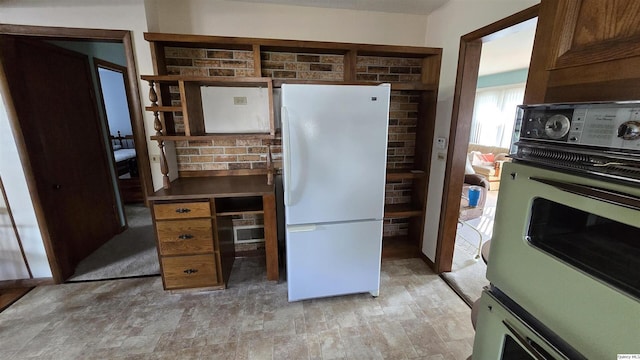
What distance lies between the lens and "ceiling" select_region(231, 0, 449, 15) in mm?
2162

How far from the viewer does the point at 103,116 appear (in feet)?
10.2

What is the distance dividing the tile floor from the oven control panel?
1.52 meters

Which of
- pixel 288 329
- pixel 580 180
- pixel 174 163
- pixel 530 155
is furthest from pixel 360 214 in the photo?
pixel 174 163

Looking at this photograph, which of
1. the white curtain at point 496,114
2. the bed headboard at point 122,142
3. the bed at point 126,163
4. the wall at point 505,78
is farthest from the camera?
the white curtain at point 496,114

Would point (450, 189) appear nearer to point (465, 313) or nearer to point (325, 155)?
point (465, 313)

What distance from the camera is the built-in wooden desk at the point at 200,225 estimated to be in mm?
1960

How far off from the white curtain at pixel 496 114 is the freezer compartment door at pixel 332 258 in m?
5.32

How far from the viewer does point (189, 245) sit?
6.70ft

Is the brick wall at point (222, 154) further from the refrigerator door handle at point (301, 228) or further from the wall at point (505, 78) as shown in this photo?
the wall at point (505, 78)

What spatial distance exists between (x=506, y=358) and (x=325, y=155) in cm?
134

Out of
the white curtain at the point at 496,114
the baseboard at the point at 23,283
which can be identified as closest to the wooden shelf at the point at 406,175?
the baseboard at the point at 23,283

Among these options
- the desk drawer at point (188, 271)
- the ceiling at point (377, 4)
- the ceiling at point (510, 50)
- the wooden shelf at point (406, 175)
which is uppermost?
the ceiling at point (510, 50)

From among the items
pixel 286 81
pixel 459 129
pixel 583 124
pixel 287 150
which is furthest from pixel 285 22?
pixel 583 124

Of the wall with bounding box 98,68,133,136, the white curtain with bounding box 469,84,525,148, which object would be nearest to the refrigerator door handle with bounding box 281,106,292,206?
the wall with bounding box 98,68,133,136
